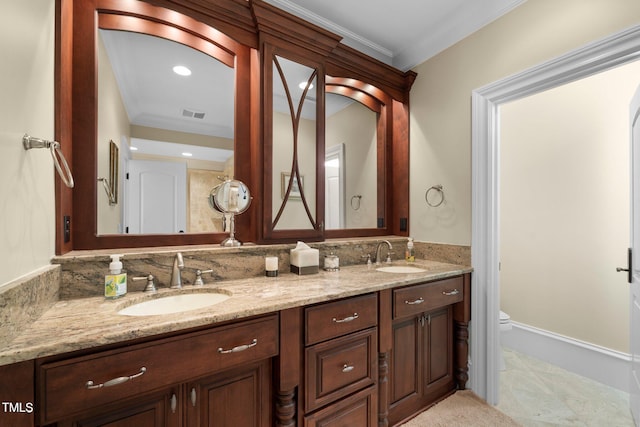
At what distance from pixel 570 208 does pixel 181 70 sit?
2.98 m

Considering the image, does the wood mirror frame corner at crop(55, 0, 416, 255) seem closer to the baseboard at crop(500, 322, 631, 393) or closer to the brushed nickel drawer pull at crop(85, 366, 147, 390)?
the brushed nickel drawer pull at crop(85, 366, 147, 390)

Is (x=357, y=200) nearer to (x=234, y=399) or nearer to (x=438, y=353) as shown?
(x=438, y=353)

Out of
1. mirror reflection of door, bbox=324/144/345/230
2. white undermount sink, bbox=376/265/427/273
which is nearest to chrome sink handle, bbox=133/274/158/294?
mirror reflection of door, bbox=324/144/345/230

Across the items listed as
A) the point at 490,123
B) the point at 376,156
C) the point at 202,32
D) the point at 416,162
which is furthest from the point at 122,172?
the point at 490,123

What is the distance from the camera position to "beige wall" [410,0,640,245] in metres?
1.46

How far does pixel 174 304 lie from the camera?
1.28 meters

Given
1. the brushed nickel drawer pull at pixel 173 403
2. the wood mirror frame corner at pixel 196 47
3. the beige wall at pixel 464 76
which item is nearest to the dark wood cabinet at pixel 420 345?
the beige wall at pixel 464 76

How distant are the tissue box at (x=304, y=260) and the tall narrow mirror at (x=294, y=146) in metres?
0.18

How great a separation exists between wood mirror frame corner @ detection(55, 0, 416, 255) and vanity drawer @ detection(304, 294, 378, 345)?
0.62 metres

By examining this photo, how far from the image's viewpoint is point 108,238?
1365mm

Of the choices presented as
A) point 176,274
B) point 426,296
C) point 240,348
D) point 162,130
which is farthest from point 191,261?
point 426,296

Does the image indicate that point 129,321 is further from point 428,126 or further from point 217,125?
point 428,126

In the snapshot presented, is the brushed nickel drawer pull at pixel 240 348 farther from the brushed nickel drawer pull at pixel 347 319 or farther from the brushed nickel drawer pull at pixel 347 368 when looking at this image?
the brushed nickel drawer pull at pixel 347 368

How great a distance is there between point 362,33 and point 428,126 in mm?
884
